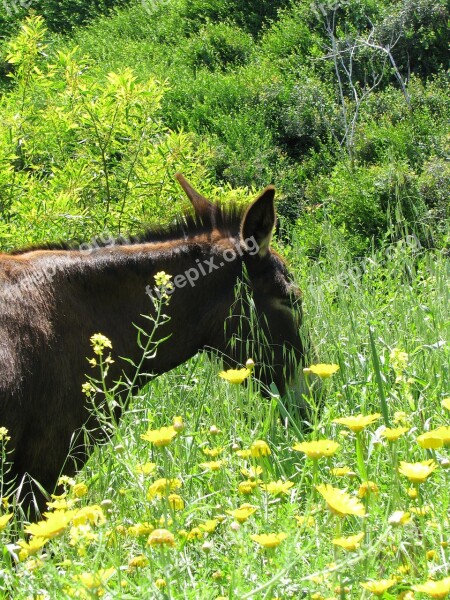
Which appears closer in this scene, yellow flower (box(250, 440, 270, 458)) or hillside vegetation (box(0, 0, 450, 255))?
yellow flower (box(250, 440, 270, 458))

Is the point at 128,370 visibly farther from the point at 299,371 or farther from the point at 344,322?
the point at 344,322

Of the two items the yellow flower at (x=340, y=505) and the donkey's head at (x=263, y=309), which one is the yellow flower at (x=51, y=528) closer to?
the yellow flower at (x=340, y=505)

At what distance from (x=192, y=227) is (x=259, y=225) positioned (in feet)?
1.07

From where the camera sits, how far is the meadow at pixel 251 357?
1950 millimetres

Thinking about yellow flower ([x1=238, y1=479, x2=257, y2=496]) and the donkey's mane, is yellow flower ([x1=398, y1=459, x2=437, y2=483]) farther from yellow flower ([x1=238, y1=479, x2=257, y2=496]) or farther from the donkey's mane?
the donkey's mane

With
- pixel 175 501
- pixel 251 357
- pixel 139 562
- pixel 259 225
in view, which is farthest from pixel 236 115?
pixel 139 562

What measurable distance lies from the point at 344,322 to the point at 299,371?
872mm

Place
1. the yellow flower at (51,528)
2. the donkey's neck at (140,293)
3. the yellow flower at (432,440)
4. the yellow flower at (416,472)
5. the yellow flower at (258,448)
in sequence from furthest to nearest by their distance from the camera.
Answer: the donkey's neck at (140,293) < the yellow flower at (258,448) < the yellow flower at (432,440) < the yellow flower at (416,472) < the yellow flower at (51,528)

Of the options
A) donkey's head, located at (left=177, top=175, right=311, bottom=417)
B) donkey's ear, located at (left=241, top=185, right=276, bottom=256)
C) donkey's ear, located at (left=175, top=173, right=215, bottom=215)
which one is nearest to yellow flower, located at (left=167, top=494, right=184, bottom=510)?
donkey's head, located at (left=177, top=175, right=311, bottom=417)
